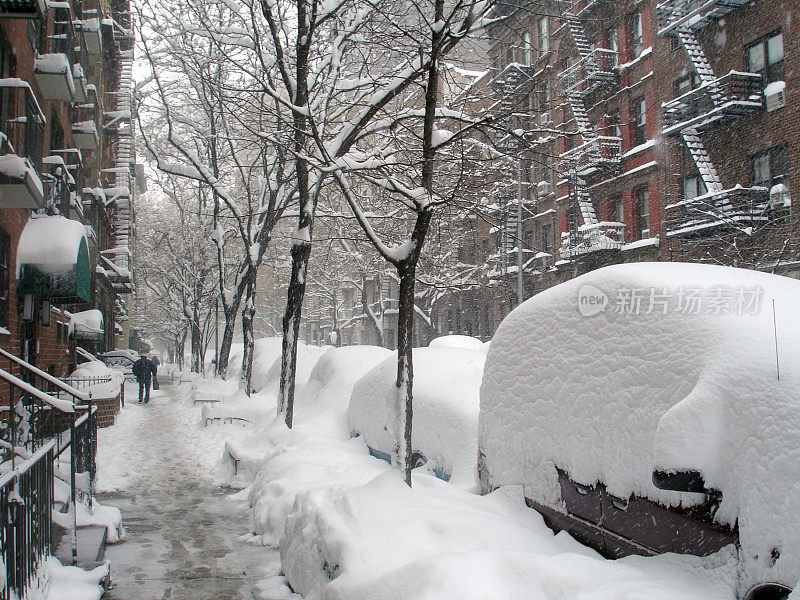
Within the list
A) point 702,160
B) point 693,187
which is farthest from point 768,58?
point 693,187

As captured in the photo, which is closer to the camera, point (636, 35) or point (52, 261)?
point (52, 261)

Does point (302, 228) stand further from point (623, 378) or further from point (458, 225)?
point (458, 225)

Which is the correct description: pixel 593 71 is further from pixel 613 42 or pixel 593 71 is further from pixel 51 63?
pixel 51 63

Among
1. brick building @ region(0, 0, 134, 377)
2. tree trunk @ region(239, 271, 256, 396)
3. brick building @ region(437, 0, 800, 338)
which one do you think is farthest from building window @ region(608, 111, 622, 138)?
brick building @ region(0, 0, 134, 377)

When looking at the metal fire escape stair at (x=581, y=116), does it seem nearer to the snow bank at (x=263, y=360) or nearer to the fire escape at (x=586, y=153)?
the fire escape at (x=586, y=153)

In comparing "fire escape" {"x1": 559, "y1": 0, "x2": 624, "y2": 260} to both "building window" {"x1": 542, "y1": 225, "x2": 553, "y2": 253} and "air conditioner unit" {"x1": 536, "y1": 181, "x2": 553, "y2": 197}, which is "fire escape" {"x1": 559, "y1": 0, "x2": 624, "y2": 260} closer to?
"building window" {"x1": 542, "y1": 225, "x2": 553, "y2": 253}

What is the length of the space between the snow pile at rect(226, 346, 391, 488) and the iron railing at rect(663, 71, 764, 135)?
1397cm

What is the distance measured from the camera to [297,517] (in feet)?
18.6

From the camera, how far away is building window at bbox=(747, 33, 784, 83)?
19.6 metres

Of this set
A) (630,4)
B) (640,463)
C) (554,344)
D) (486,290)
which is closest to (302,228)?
(554,344)

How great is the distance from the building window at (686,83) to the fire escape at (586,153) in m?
2.89

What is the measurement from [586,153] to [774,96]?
7.90 meters

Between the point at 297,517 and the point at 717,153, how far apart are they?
20398 mm

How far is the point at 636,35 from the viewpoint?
88.3 feet
